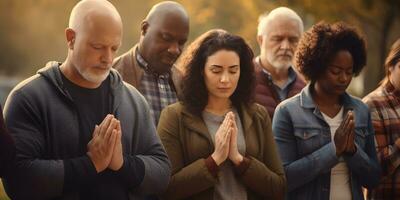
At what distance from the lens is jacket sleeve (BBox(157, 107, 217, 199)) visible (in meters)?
4.92

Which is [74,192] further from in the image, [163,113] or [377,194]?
[377,194]

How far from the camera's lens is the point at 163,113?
17.0 feet

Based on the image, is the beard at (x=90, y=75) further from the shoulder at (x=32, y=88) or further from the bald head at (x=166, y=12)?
the bald head at (x=166, y=12)

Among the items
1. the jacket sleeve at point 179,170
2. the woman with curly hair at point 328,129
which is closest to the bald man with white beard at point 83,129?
the jacket sleeve at point 179,170

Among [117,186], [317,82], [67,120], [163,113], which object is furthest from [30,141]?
[317,82]

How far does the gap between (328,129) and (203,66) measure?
0.96m

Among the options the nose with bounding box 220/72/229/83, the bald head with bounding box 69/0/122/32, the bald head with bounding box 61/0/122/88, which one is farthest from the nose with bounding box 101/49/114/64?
the nose with bounding box 220/72/229/83

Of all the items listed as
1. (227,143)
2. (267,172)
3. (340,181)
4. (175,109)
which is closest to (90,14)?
(175,109)

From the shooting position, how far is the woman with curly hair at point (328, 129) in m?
5.50

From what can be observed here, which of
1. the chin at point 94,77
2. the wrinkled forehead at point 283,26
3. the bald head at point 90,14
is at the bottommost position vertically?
the wrinkled forehead at point 283,26

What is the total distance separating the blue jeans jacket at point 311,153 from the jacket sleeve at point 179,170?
2.53 ft

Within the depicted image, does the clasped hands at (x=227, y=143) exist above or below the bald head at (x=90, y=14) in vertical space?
below

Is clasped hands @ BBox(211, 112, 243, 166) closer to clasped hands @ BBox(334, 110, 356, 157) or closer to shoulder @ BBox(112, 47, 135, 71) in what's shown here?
clasped hands @ BBox(334, 110, 356, 157)

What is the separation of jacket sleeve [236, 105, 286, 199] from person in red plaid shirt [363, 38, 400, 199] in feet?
3.52
